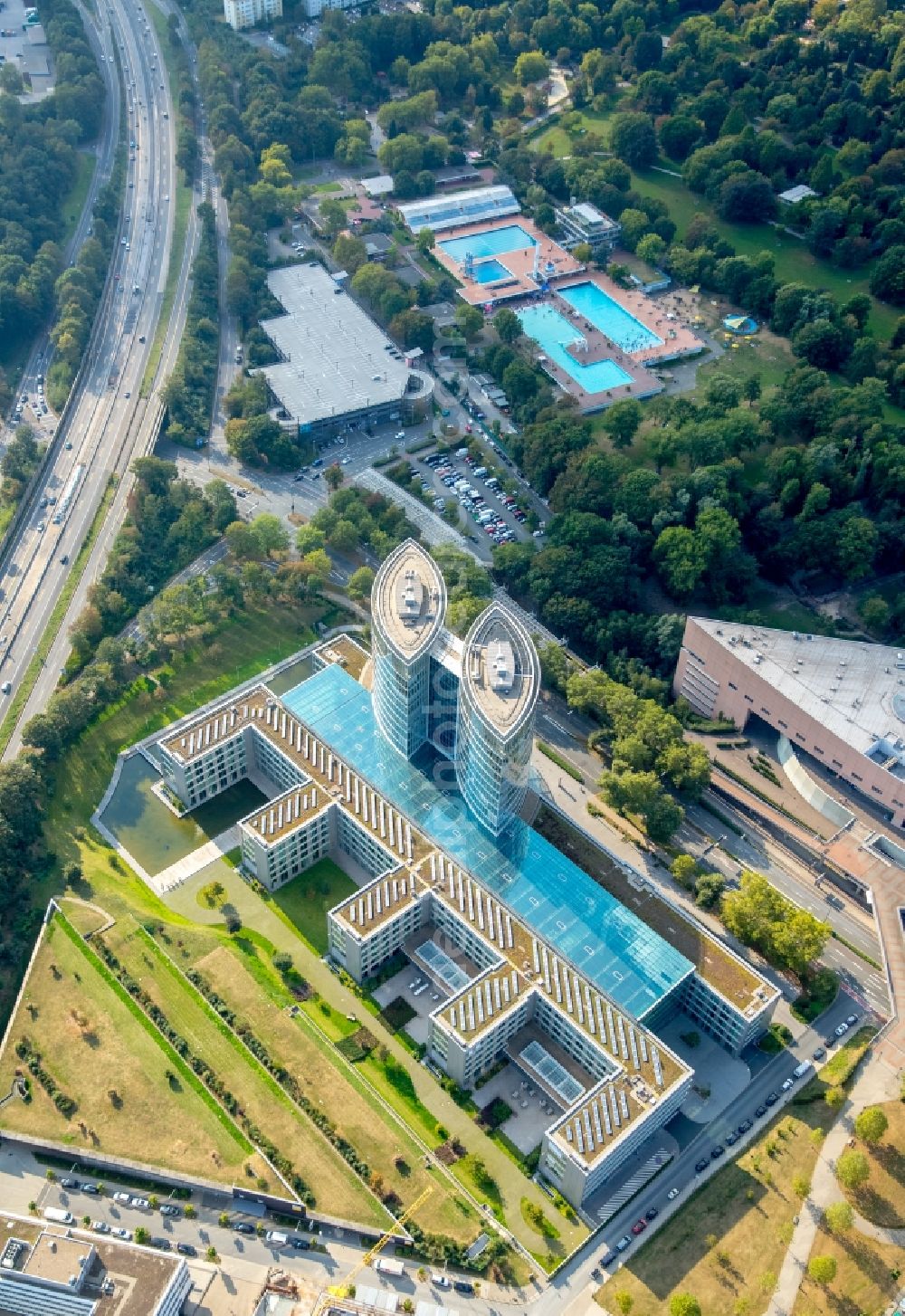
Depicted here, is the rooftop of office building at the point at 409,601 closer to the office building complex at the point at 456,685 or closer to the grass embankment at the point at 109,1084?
the office building complex at the point at 456,685

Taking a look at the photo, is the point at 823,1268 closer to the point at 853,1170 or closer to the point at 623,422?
the point at 853,1170

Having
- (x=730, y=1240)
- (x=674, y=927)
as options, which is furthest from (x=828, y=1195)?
(x=674, y=927)

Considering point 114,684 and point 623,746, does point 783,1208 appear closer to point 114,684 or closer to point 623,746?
point 623,746

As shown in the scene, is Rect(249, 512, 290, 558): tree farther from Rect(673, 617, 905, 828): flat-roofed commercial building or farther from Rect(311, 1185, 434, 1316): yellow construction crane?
Rect(311, 1185, 434, 1316): yellow construction crane

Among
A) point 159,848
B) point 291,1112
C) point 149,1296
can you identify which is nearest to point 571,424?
point 159,848

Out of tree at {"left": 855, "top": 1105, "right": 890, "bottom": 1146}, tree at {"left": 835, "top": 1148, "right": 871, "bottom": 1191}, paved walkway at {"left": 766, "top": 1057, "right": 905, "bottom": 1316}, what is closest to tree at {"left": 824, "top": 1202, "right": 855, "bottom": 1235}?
paved walkway at {"left": 766, "top": 1057, "right": 905, "bottom": 1316}

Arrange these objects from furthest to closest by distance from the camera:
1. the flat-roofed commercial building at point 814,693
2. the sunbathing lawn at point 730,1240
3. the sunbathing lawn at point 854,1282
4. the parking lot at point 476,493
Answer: the parking lot at point 476,493, the flat-roofed commercial building at point 814,693, the sunbathing lawn at point 730,1240, the sunbathing lawn at point 854,1282

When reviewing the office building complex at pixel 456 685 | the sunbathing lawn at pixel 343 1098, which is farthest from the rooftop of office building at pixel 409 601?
the sunbathing lawn at pixel 343 1098
